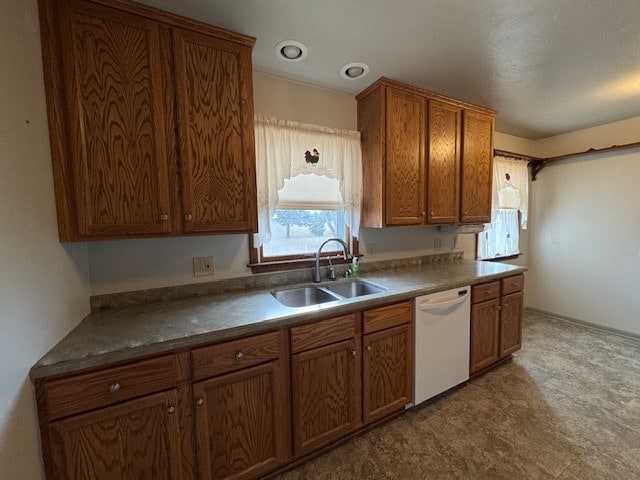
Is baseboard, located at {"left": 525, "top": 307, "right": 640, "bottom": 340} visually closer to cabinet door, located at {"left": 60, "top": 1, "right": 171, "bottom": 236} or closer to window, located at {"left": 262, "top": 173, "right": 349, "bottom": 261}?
window, located at {"left": 262, "top": 173, "right": 349, "bottom": 261}

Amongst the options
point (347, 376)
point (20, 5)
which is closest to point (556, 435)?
point (347, 376)

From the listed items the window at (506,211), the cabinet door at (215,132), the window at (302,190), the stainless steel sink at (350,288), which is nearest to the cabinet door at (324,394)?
the stainless steel sink at (350,288)

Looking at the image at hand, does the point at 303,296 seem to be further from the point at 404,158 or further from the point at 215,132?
the point at 404,158

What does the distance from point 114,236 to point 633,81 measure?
12.4 feet

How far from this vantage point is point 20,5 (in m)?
0.99

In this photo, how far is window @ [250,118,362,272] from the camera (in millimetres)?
1834

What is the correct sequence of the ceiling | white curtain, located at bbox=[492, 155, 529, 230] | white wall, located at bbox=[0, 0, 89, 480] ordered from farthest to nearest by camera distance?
1. white curtain, located at bbox=[492, 155, 529, 230]
2. the ceiling
3. white wall, located at bbox=[0, 0, 89, 480]

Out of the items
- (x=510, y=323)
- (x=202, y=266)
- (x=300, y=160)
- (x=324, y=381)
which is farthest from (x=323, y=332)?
(x=510, y=323)

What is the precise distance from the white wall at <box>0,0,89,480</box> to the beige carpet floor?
1.19 meters

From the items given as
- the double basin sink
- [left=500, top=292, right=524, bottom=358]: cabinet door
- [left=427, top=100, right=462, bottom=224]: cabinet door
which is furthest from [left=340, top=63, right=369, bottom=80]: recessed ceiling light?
[left=500, top=292, right=524, bottom=358]: cabinet door

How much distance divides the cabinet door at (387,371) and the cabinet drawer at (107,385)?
42.3 inches

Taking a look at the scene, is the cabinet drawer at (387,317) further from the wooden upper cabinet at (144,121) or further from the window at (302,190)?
the wooden upper cabinet at (144,121)

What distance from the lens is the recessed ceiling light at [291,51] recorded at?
1.57m

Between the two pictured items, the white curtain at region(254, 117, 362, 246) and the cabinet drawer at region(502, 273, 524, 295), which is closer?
the white curtain at region(254, 117, 362, 246)
